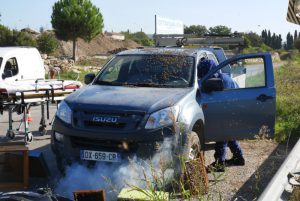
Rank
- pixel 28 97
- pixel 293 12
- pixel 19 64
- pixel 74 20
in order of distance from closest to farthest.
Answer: pixel 28 97 → pixel 293 12 → pixel 19 64 → pixel 74 20

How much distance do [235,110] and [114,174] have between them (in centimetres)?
202

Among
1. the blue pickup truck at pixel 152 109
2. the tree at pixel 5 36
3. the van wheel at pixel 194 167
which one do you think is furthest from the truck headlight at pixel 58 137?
the tree at pixel 5 36

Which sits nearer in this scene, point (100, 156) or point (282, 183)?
point (282, 183)

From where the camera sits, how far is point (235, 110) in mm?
6551

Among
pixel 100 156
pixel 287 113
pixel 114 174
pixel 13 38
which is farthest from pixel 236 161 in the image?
pixel 13 38

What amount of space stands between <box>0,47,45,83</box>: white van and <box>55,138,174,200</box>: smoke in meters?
7.78

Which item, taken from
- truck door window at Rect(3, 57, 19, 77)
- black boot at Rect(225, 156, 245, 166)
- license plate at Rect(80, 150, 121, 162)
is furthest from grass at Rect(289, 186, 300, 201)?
truck door window at Rect(3, 57, 19, 77)

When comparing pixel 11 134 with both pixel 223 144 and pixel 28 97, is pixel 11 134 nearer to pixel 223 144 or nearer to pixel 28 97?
pixel 28 97

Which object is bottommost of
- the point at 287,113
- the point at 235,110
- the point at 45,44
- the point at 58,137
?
the point at 287,113

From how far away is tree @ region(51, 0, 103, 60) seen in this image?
165ft

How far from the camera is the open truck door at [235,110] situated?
21.4 feet

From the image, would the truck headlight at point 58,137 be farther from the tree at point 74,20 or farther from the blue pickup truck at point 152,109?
the tree at point 74,20

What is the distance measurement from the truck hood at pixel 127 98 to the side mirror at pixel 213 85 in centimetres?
26

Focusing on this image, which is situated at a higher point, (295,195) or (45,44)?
(45,44)
